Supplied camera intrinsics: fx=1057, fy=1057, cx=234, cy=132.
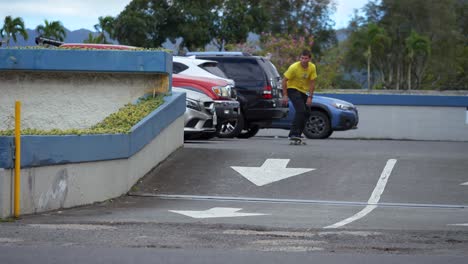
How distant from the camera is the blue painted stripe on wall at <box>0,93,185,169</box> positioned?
35.9ft

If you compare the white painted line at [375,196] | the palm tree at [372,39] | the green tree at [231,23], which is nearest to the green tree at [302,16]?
the palm tree at [372,39]

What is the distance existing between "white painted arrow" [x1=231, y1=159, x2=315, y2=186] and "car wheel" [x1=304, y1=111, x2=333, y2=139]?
1043 centimetres

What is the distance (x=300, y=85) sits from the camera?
18266 mm

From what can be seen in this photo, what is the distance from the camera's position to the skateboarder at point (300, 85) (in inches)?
714

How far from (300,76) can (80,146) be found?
22.9 ft

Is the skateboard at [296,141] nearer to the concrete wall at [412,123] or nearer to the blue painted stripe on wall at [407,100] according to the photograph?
the concrete wall at [412,123]

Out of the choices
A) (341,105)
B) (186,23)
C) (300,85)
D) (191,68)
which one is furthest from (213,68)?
(186,23)

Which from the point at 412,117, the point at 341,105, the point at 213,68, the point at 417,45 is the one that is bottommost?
the point at 412,117

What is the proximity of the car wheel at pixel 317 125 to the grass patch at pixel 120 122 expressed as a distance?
33.2ft

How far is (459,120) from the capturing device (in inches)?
1243

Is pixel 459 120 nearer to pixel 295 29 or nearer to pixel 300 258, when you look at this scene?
pixel 300 258

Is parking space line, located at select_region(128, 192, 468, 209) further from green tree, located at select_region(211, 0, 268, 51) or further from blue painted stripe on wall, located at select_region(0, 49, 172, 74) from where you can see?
green tree, located at select_region(211, 0, 268, 51)

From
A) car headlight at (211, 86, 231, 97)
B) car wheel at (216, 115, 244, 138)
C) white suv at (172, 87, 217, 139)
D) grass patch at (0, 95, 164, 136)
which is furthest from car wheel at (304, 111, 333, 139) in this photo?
grass patch at (0, 95, 164, 136)

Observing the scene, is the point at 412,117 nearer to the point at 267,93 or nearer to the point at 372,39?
the point at 267,93
